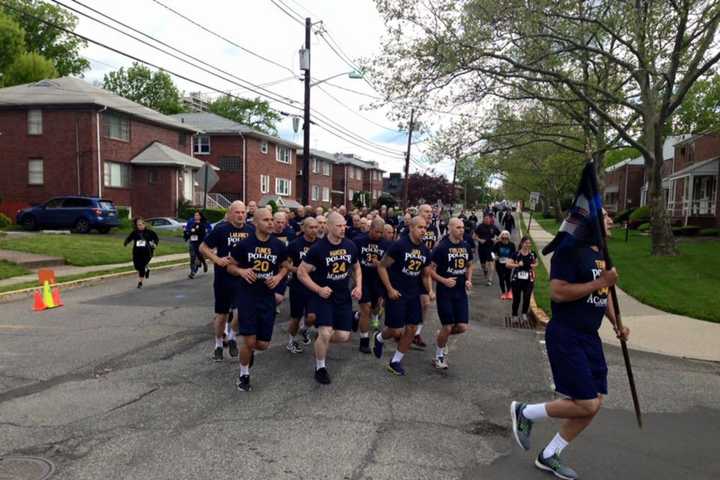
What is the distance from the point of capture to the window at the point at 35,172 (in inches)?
1233

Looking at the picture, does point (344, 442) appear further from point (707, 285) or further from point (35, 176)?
point (35, 176)

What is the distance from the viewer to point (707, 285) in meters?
13.0

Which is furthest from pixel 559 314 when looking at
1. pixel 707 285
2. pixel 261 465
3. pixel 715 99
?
pixel 715 99

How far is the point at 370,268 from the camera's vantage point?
324 inches

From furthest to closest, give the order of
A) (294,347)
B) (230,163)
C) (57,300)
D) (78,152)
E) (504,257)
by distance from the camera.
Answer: (230,163), (78,152), (504,257), (57,300), (294,347)

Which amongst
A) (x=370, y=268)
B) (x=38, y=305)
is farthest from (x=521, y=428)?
(x=38, y=305)

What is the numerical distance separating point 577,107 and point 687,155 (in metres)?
18.9

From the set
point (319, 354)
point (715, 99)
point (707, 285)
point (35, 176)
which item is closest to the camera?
point (319, 354)

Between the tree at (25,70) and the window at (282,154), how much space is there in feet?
62.7

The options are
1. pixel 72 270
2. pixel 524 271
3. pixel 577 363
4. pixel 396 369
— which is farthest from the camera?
pixel 72 270

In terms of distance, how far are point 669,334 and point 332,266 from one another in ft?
20.4

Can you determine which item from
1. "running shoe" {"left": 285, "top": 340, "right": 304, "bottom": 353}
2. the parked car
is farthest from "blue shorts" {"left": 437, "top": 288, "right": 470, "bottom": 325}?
the parked car

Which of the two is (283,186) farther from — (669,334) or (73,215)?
(669,334)

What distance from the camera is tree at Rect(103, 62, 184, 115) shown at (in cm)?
6631
